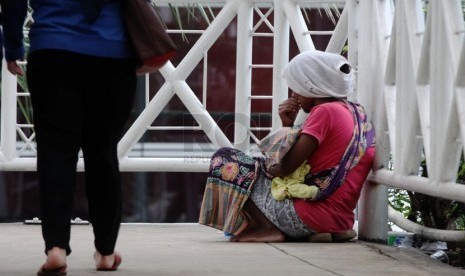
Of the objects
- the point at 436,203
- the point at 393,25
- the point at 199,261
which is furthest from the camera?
the point at 436,203

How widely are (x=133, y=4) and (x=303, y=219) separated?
1.91 metres

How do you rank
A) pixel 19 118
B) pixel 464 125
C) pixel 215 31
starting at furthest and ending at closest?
pixel 19 118, pixel 215 31, pixel 464 125

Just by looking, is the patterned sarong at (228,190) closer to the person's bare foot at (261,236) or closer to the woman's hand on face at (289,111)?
the person's bare foot at (261,236)

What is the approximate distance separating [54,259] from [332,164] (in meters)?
1.99

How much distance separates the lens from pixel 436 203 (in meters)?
7.07

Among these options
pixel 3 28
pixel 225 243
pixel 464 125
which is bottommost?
pixel 225 243

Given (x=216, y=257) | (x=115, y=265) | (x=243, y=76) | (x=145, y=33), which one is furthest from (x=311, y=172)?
(x=145, y=33)

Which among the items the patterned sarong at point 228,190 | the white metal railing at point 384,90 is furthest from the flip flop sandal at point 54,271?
the patterned sarong at point 228,190

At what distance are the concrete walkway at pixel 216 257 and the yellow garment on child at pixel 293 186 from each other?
238mm

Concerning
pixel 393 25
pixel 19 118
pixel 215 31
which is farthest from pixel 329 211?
pixel 19 118

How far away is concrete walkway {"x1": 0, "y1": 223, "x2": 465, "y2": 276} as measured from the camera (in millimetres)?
5027

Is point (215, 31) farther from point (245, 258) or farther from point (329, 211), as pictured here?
point (245, 258)

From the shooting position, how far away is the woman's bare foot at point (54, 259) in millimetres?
4602

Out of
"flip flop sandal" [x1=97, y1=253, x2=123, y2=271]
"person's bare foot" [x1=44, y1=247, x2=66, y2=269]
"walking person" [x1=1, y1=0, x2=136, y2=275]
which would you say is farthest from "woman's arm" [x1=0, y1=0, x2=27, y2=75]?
"flip flop sandal" [x1=97, y1=253, x2=123, y2=271]
